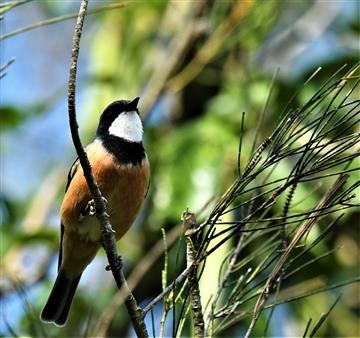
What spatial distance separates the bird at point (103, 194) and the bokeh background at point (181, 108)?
181 mm

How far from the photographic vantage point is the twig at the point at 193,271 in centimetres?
207

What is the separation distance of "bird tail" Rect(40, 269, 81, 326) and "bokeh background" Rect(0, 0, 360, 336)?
0.12 meters

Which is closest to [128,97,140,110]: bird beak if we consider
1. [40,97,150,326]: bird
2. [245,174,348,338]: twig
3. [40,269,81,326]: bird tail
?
[40,97,150,326]: bird

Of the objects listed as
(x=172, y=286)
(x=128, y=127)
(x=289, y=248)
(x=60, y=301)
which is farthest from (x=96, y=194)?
(x=60, y=301)

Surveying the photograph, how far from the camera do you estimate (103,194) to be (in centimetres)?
369

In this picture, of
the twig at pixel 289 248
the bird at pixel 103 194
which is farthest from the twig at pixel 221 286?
the bird at pixel 103 194

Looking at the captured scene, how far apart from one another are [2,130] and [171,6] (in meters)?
1.56

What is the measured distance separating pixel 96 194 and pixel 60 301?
6.45ft

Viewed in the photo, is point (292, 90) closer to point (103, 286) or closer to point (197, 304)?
point (103, 286)

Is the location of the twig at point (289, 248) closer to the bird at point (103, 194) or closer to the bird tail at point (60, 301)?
the bird at point (103, 194)

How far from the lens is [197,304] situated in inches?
82.0

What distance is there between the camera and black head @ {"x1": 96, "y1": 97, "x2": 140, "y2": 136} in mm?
4145

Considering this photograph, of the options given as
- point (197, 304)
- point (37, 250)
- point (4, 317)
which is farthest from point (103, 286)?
point (197, 304)

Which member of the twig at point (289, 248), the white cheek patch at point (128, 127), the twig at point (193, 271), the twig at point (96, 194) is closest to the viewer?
the twig at point (96, 194)
